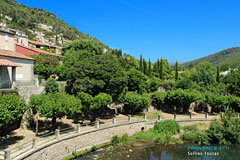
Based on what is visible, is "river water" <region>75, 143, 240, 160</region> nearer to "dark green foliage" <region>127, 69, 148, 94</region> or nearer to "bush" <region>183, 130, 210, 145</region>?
"bush" <region>183, 130, 210, 145</region>

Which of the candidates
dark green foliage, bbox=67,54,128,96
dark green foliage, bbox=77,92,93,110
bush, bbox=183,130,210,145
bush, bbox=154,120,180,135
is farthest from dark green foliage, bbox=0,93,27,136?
bush, bbox=183,130,210,145

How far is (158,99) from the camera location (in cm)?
3064

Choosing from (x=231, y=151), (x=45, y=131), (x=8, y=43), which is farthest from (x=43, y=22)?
(x=231, y=151)

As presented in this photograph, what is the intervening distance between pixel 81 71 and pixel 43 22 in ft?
282

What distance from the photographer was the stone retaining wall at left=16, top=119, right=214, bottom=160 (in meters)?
13.0

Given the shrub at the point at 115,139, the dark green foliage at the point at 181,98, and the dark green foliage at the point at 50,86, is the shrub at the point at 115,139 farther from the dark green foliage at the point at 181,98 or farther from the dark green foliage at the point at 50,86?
the dark green foliage at the point at 181,98

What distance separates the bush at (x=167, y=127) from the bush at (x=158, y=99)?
743 cm

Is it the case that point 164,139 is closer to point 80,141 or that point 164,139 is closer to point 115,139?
point 115,139

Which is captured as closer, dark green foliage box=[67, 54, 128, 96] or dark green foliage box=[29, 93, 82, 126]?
dark green foliage box=[29, 93, 82, 126]

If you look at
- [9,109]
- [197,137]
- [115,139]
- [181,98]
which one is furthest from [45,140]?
[181,98]

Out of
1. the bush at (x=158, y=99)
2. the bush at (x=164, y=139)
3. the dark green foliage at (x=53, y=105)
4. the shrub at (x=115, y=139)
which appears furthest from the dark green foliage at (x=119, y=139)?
the bush at (x=158, y=99)

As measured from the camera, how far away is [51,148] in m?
13.9

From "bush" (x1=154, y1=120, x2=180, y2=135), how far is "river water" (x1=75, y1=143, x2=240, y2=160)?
222cm

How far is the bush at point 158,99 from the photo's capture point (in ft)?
99.9
